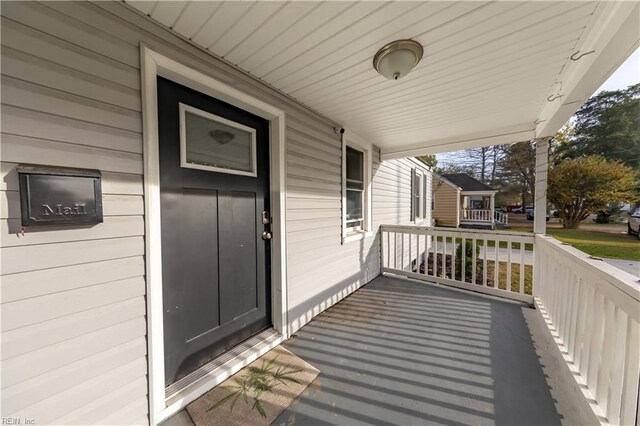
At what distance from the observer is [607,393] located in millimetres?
1284

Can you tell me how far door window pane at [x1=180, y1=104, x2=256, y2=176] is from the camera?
167cm

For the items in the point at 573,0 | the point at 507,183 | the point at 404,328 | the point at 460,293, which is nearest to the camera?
the point at 573,0

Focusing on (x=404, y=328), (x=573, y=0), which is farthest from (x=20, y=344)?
(x=573, y=0)

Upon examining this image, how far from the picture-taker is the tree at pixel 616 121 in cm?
378

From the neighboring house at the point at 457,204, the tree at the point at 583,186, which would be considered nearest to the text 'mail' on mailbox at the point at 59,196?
the tree at the point at 583,186

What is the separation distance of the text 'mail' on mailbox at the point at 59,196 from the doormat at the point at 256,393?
1.37 m

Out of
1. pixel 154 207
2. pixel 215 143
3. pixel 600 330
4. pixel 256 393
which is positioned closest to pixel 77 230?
pixel 154 207

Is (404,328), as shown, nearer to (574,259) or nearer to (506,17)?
(574,259)

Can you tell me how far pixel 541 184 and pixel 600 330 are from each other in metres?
2.24

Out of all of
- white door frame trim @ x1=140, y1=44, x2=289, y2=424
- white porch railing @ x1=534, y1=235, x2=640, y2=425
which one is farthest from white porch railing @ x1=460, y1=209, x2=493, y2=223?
white door frame trim @ x1=140, y1=44, x2=289, y2=424

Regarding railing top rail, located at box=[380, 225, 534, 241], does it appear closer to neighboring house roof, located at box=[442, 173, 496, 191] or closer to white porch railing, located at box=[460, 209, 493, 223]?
neighboring house roof, located at box=[442, 173, 496, 191]

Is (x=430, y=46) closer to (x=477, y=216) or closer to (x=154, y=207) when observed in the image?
(x=154, y=207)

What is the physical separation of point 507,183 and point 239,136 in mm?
23952

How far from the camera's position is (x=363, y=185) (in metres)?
3.96
